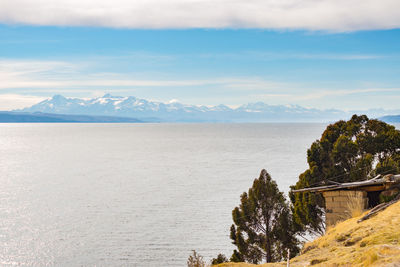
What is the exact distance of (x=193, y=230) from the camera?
48875 millimetres

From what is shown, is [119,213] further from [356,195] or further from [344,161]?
[356,195]

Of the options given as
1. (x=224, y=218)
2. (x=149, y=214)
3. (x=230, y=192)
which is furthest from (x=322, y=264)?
(x=230, y=192)

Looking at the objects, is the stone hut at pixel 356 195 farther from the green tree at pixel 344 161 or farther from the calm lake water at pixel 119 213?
the calm lake water at pixel 119 213

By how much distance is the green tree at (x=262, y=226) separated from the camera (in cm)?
3030

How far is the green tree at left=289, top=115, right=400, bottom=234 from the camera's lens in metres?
29.0

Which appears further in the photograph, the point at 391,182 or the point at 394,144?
the point at 394,144

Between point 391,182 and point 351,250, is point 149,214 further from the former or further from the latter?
point 351,250

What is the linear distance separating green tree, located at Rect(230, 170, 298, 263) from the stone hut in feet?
33.0

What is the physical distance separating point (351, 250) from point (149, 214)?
45327 mm

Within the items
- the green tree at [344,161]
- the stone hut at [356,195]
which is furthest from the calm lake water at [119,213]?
the stone hut at [356,195]

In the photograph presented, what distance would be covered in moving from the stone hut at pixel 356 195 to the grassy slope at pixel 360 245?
248cm

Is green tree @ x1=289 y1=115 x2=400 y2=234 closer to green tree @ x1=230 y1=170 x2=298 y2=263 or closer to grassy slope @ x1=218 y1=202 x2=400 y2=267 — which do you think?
green tree @ x1=230 y1=170 x2=298 y2=263

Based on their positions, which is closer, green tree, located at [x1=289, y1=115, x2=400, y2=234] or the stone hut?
the stone hut

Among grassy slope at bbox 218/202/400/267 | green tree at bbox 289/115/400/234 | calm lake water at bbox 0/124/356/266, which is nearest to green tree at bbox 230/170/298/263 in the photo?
green tree at bbox 289/115/400/234
